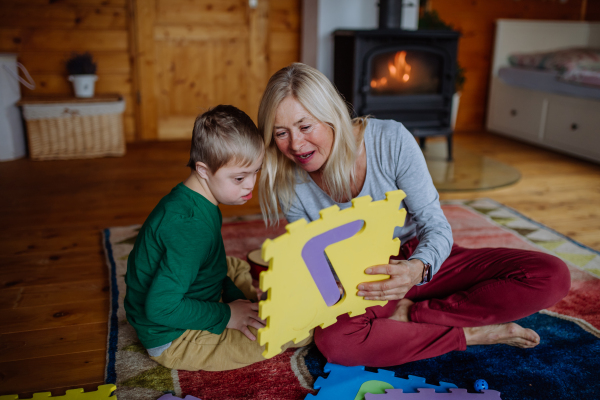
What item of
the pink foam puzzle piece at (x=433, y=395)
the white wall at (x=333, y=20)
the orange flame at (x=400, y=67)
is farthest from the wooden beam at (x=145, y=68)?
the pink foam puzzle piece at (x=433, y=395)

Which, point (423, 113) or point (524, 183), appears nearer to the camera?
point (524, 183)

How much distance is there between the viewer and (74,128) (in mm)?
3203

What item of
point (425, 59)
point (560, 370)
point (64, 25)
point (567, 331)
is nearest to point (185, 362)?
point (560, 370)

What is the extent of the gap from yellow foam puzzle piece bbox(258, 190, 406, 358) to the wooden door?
3.02 meters

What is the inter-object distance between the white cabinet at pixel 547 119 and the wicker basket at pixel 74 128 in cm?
298

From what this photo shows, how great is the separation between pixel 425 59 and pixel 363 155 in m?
1.91

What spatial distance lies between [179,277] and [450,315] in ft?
2.22

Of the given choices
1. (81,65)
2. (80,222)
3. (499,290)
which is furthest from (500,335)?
(81,65)

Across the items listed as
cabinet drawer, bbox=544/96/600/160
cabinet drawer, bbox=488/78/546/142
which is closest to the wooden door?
cabinet drawer, bbox=488/78/546/142

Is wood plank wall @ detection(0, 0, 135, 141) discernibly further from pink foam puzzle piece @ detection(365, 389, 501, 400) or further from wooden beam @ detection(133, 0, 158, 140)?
pink foam puzzle piece @ detection(365, 389, 501, 400)

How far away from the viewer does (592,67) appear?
3191 mm

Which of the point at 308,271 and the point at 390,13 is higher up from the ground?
the point at 390,13

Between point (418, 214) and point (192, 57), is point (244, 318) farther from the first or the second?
point (192, 57)

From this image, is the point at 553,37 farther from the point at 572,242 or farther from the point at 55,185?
the point at 55,185
